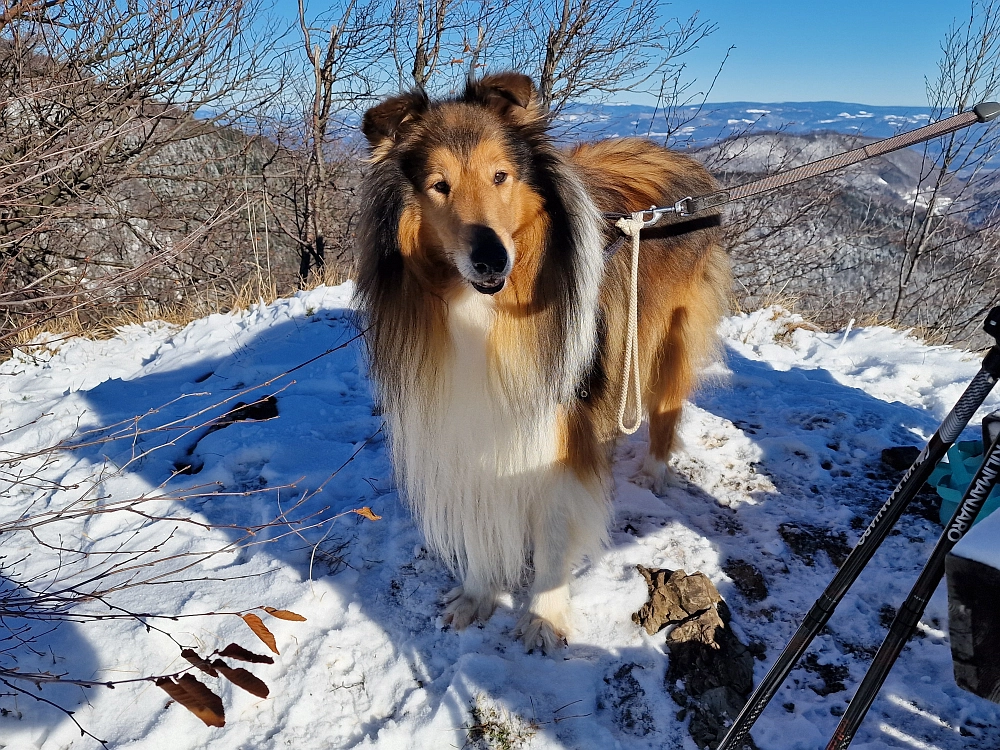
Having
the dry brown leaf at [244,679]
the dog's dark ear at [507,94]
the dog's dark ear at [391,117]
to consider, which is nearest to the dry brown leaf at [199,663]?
the dry brown leaf at [244,679]

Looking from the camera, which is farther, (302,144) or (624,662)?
(302,144)

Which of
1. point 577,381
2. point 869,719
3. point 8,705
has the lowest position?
point 869,719

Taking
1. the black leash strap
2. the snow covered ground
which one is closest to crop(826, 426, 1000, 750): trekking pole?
the snow covered ground

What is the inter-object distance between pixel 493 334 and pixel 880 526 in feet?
4.01

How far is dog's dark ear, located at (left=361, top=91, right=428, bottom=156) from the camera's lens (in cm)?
212

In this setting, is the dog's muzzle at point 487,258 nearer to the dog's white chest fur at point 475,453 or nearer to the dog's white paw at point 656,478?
the dog's white chest fur at point 475,453

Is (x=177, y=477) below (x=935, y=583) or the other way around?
below

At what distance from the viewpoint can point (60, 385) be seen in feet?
14.8

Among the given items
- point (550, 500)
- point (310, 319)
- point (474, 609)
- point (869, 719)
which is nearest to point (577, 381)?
point (550, 500)

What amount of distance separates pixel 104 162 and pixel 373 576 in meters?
6.65

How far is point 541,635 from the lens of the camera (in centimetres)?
239

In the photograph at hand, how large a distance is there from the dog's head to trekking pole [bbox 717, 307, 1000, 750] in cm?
117

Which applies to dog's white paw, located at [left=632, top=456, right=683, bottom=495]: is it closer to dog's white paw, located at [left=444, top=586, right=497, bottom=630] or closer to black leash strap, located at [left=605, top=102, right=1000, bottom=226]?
dog's white paw, located at [left=444, top=586, right=497, bottom=630]

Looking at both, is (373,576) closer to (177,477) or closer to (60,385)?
(177,477)
